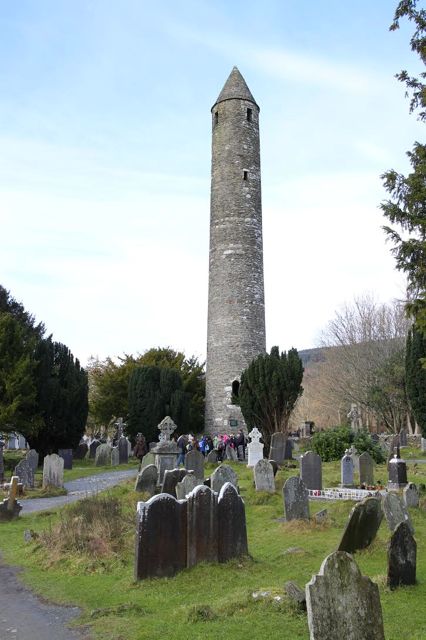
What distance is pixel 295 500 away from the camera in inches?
381

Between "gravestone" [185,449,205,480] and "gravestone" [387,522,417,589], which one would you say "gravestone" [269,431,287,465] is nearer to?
"gravestone" [185,449,205,480]

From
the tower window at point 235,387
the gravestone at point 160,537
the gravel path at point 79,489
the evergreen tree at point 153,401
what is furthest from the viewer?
the evergreen tree at point 153,401

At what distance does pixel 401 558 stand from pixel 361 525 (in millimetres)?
941

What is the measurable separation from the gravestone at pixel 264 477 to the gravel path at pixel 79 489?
3393 mm

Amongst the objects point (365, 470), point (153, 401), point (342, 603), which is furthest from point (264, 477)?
point (153, 401)

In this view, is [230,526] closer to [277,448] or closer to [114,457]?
[277,448]

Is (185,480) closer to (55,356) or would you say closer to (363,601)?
(363,601)

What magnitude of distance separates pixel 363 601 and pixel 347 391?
121ft

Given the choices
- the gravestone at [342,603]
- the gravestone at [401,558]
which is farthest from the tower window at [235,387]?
the gravestone at [342,603]

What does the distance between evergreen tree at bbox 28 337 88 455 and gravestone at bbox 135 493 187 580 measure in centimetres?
1768

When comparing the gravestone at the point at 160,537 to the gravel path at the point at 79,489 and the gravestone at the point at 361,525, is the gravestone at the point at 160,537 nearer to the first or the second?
the gravestone at the point at 361,525

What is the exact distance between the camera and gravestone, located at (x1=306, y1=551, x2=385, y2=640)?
3.95 metres

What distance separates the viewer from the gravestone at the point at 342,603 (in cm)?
395

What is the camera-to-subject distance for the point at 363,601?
407cm
